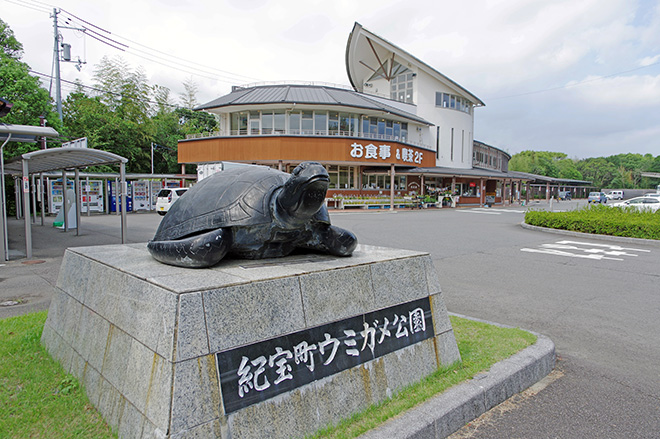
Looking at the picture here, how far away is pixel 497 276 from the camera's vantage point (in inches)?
289

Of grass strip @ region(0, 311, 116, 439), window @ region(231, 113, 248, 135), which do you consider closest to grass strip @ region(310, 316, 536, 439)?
grass strip @ region(0, 311, 116, 439)

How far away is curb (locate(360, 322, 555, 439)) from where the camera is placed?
8.01 feet

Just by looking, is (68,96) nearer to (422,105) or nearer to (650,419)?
(422,105)

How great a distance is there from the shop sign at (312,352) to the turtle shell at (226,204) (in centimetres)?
95

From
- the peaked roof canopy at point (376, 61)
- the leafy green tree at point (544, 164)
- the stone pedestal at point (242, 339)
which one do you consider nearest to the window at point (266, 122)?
the peaked roof canopy at point (376, 61)

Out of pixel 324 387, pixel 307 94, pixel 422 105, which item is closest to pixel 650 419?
pixel 324 387

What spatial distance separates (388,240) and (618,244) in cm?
719

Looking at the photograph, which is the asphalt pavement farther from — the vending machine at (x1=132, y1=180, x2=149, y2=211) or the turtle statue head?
the vending machine at (x1=132, y1=180, x2=149, y2=211)

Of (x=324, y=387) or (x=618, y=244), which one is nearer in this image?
(x=324, y=387)

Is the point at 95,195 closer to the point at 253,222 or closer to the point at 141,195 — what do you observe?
the point at 141,195

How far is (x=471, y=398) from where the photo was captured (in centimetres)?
281

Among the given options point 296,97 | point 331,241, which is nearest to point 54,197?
point 296,97

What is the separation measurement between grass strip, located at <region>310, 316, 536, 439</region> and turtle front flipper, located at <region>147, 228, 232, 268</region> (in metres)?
1.37

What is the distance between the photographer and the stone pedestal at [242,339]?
2.09 meters
